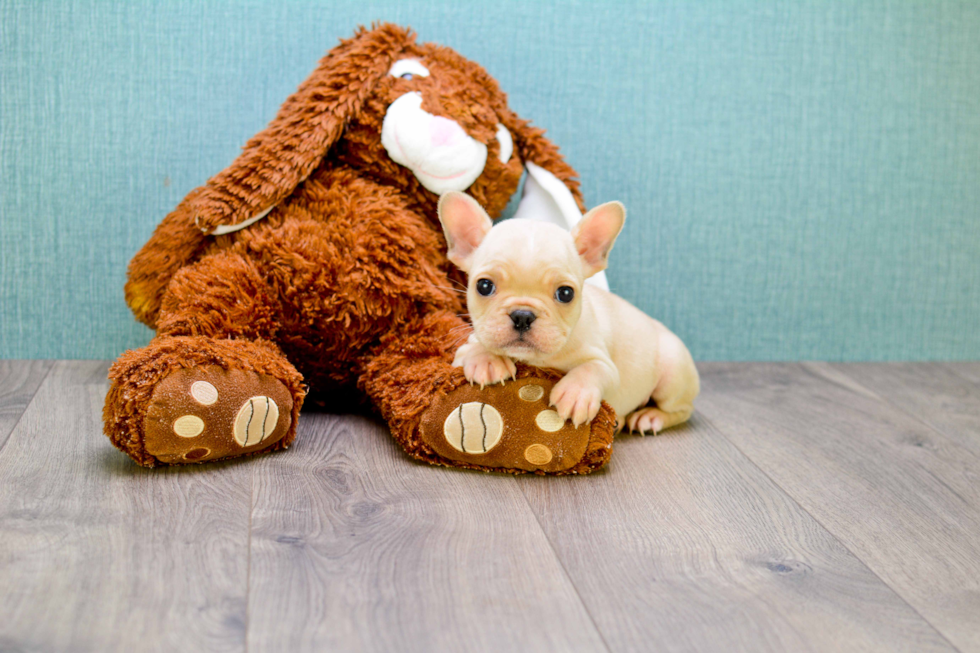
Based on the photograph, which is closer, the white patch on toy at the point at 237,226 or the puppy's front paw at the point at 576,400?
the puppy's front paw at the point at 576,400

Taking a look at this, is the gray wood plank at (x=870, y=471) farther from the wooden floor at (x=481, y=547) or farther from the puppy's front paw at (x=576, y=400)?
the puppy's front paw at (x=576, y=400)

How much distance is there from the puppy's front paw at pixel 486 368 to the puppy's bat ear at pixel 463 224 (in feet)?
0.42

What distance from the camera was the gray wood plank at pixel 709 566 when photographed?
2.75 ft

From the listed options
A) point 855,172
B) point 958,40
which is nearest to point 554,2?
point 855,172

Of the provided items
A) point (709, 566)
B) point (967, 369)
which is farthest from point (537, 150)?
point (967, 369)

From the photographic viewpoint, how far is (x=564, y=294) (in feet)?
3.80

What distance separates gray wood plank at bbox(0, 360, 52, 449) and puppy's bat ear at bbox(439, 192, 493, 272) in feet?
2.32

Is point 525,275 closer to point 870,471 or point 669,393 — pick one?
point 669,393

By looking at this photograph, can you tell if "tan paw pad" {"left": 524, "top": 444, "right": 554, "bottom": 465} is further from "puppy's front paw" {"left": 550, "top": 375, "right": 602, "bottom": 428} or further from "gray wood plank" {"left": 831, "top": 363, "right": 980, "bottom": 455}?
"gray wood plank" {"left": 831, "top": 363, "right": 980, "bottom": 455}

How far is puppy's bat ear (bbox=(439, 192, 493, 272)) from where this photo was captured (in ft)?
3.94

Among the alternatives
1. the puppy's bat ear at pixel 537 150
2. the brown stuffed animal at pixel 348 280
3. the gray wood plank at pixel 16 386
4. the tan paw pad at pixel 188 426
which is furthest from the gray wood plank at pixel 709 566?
the gray wood plank at pixel 16 386

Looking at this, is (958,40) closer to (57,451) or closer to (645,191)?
(645,191)

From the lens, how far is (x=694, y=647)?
81 centimetres

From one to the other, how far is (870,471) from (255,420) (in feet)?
3.00
